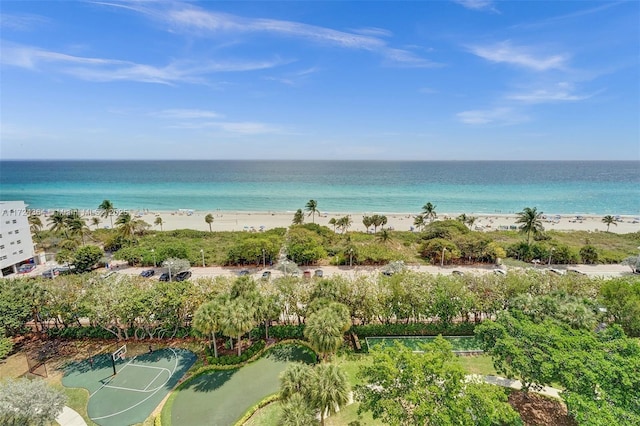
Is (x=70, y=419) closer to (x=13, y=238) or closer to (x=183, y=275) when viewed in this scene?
(x=183, y=275)

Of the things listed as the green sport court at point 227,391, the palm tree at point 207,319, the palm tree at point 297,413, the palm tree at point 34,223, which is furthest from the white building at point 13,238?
the palm tree at point 297,413

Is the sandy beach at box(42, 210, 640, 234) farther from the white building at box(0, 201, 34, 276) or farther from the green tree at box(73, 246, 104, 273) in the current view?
the green tree at box(73, 246, 104, 273)

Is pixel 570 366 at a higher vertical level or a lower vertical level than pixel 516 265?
higher

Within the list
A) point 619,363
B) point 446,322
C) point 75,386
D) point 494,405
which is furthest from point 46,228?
point 619,363

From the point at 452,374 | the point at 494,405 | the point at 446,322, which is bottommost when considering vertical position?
the point at 446,322

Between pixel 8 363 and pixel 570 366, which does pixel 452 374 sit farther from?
pixel 8 363

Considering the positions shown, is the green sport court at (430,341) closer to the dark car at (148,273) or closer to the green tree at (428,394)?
the green tree at (428,394)

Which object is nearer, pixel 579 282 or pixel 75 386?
pixel 75 386
